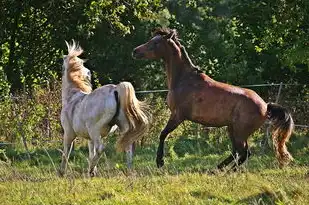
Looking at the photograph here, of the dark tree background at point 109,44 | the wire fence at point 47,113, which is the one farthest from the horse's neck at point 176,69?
the dark tree background at point 109,44

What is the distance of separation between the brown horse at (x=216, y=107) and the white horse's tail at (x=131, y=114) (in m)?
0.55

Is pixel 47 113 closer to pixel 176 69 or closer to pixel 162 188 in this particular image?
pixel 176 69

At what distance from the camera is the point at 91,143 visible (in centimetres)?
1101

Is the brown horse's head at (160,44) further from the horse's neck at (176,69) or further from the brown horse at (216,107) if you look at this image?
the horse's neck at (176,69)

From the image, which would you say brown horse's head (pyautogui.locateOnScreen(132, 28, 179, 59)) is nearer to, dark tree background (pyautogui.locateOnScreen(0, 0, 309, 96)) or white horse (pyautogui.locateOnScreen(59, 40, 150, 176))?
white horse (pyautogui.locateOnScreen(59, 40, 150, 176))

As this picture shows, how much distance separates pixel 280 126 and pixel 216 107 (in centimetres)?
107

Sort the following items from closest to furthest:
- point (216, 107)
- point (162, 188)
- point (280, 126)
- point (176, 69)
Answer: point (162, 188), point (280, 126), point (216, 107), point (176, 69)

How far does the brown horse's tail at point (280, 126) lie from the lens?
10.9 m

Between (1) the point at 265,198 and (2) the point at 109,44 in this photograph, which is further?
(2) the point at 109,44

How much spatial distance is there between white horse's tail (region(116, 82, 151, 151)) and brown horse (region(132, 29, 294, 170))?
0.55 metres

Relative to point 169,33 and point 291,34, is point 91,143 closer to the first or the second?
point 169,33

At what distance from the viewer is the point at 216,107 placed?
10992 mm

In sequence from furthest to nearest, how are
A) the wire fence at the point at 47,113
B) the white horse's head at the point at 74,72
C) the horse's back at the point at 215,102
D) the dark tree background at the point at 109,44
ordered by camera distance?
the dark tree background at the point at 109,44 < the wire fence at the point at 47,113 < the white horse's head at the point at 74,72 < the horse's back at the point at 215,102

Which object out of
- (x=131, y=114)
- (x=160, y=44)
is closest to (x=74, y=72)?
(x=160, y=44)
